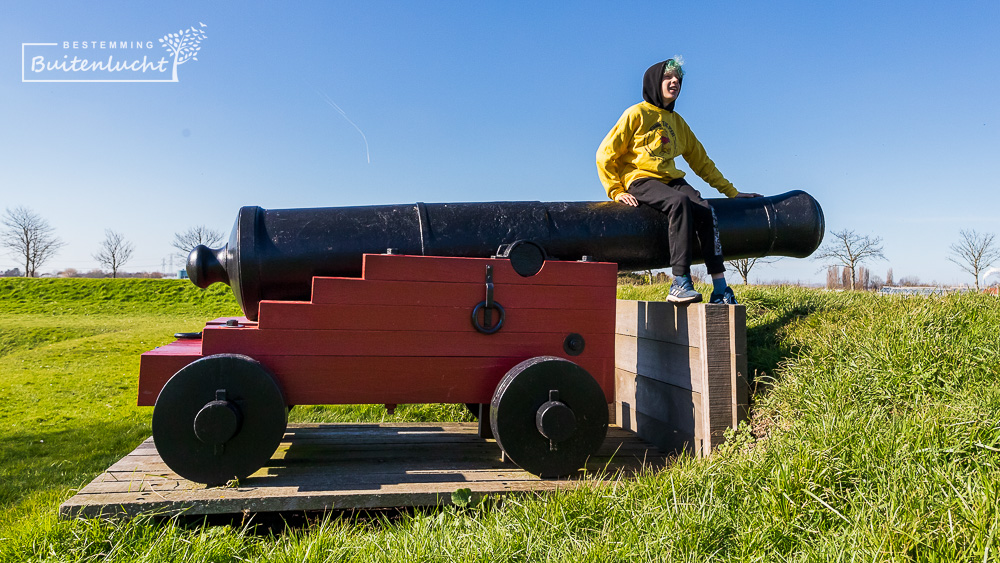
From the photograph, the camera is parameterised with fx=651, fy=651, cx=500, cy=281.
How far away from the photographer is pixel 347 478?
10.2ft

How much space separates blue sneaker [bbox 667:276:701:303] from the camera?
11.3 ft

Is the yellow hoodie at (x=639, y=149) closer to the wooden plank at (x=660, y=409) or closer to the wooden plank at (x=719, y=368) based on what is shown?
→ the wooden plank at (x=719, y=368)

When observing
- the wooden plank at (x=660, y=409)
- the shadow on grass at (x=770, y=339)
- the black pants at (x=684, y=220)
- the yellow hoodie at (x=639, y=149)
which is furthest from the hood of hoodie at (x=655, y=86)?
the wooden plank at (x=660, y=409)

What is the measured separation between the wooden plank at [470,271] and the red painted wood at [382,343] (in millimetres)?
265

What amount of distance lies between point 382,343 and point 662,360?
1694mm

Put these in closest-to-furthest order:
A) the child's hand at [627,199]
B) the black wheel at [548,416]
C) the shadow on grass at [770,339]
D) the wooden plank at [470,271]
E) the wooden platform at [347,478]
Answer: the wooden platform at [347,478], the black wheel at [548,416], the wooden plank at [470,271], the shadow on grass at [770,339], the child's hand at [627,199]

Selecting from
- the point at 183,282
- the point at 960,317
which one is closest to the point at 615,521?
the point at 960,317

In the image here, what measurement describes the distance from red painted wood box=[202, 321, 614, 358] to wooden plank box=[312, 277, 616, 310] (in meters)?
0.15

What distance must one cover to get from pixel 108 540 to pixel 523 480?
172 cm

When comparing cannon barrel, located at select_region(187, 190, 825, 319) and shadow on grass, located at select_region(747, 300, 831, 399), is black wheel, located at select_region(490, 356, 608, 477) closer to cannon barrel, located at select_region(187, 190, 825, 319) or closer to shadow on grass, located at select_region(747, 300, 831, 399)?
cannon barrel, located at select_region(187, 190, 825, 319)

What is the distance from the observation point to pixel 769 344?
3959 millimetres

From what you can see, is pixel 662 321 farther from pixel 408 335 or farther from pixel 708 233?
pixel 408 335

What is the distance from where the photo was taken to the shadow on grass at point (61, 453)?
4555 mm

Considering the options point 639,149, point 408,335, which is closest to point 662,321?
point 639,149
